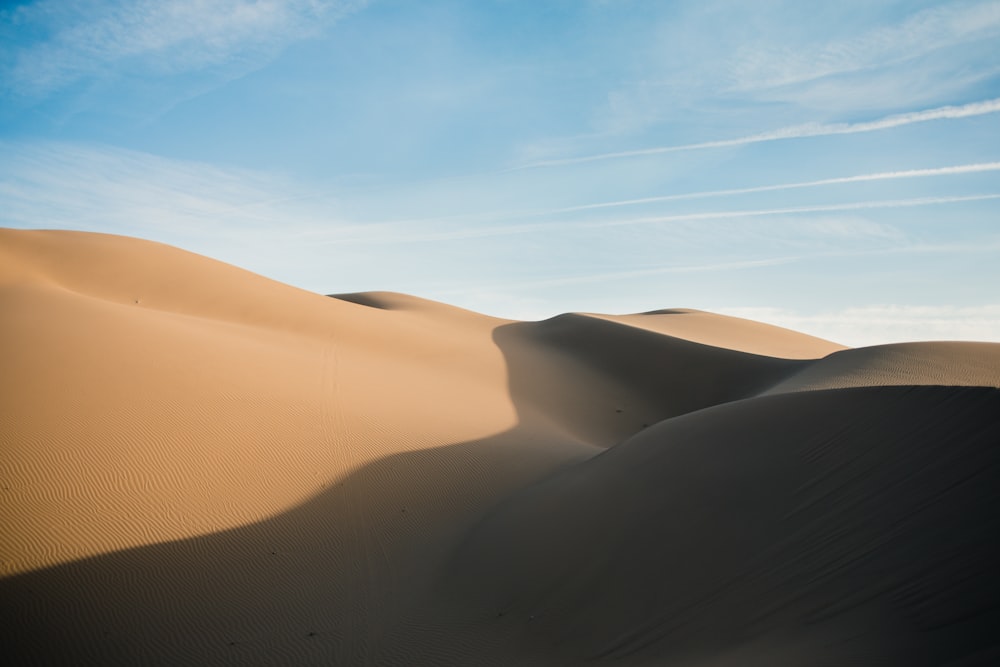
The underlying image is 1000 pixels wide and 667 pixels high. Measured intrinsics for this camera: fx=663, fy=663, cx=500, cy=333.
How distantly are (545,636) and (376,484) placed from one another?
3.91 metres

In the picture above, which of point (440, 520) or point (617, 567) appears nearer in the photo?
point (617, 567)

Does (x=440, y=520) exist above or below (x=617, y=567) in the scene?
above

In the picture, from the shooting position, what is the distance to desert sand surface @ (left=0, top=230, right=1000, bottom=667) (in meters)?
4.36

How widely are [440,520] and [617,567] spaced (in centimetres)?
291

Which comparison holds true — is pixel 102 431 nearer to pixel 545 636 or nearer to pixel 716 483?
pixel 545 636

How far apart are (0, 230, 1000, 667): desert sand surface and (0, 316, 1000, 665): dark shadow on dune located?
25mm

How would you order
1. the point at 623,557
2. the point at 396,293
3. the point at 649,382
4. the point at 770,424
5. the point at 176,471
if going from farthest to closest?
the point at 396,293
the point at 649,382
the point at 176,471
the point at 770,424
the point at 623,557

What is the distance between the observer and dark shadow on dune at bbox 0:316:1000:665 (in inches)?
163

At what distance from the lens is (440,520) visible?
26.9ft

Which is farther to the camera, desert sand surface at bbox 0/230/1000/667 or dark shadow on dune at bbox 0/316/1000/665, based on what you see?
desert sand surface at bbox 0/230/1000/667

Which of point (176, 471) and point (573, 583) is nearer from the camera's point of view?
point (573, 583)

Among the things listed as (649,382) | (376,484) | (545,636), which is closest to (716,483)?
(545,636)

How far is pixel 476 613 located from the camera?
20.0 feet

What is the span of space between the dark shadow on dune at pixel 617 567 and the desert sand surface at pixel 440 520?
25 millimetres
